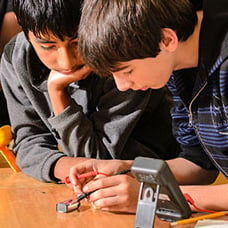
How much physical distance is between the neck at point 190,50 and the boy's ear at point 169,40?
0.16 ft

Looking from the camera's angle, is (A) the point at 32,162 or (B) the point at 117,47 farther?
(A) the point at 32,162

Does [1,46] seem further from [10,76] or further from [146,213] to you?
[146,213]

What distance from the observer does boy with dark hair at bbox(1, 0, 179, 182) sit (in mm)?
1392

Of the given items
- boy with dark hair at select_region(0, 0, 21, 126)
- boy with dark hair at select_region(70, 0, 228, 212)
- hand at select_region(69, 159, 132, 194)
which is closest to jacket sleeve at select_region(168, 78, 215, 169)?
boy with dark hair at select_region(70, 0, 228, 212)

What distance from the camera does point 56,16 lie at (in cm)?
135

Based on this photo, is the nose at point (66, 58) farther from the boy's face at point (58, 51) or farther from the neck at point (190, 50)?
the neck at point (190, 50)

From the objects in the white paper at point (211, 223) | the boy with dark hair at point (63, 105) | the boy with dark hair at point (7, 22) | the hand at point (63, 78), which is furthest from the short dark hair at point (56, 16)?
the boy with dark hair at point (7, 22)

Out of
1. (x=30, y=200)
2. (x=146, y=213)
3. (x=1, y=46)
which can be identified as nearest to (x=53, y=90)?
(x=30, y=200)

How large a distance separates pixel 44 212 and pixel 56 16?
47 cm

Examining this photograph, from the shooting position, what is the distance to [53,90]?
61.8 inches

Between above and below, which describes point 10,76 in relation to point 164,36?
below

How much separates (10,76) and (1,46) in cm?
66

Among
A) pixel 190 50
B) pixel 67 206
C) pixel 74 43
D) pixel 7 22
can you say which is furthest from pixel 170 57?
pixel 7 22

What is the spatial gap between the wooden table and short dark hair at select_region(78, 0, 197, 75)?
0.33m
